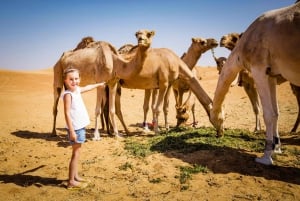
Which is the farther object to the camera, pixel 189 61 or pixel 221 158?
pixel 189 61

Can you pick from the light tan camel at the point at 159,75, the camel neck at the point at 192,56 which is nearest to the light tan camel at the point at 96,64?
the light tan camel at the point at 159,75

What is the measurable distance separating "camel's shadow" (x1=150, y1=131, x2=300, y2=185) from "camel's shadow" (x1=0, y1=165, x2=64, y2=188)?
2384 mm

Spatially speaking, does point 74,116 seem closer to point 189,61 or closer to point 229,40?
point 229,40

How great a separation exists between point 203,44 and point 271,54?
18.9ft

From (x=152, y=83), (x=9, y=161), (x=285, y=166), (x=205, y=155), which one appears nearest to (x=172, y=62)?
(x=152, y=83)

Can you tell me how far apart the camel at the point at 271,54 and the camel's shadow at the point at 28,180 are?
3.86m

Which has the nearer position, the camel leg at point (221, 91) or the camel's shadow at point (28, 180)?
the camel's shadow at point (28, 180)

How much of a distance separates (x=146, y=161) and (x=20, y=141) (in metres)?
4.63

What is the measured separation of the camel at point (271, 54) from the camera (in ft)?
15.7

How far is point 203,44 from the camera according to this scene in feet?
34.9

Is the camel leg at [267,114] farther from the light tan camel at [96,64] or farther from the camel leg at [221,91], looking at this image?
the light tan camel at [96,64]

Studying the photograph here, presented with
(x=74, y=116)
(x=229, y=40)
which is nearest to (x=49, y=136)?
(x=74, y=116)

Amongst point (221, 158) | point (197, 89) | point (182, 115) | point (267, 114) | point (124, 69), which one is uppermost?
point (124, 69)

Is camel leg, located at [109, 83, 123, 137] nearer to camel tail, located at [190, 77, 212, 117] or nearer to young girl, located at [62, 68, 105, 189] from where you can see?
camel tail, located at [190, 77, 212, 117]
